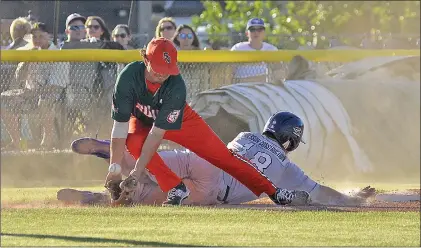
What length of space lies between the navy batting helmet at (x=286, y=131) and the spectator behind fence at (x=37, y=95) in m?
3.39

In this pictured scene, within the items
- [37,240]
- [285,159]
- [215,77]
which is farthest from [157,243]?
[215,77]

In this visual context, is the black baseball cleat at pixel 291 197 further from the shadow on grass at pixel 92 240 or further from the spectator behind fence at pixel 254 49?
the spectator behind fence at pixel 254 49

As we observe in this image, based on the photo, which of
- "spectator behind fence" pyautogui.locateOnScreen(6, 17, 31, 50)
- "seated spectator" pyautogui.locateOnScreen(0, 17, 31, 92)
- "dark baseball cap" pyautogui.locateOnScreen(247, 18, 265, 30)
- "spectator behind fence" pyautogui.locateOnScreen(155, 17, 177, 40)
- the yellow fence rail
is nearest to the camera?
"seated spectator" pyautogui.locateOnScreen(0, 17, 31, 92)

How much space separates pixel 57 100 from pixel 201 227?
5259mm

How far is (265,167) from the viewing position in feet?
33.4

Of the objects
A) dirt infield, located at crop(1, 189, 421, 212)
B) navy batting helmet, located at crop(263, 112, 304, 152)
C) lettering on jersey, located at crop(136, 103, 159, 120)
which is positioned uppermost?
lettering on jersey, located at crop(136, 103, 159, 120)

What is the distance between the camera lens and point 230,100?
13234 millimetres

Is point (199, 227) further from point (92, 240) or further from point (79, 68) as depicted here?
point (79, 68)

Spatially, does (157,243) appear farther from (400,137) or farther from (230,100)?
(400,137)

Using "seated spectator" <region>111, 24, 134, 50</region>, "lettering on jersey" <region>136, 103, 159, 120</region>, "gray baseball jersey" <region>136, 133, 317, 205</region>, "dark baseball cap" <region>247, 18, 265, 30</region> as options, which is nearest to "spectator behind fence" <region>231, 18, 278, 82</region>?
"dark baseball cap" <region>247, 18, 265, 30</region>

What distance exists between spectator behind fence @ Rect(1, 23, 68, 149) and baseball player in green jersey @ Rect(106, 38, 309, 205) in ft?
10.4

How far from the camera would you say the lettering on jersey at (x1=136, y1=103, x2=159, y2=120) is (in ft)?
31.7

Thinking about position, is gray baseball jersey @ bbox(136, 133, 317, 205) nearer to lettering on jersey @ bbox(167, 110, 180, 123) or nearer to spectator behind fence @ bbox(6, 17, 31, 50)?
lettering on jersey @ bbox(167, 110, 180, 123)

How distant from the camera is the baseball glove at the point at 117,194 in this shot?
9430 millimetres
